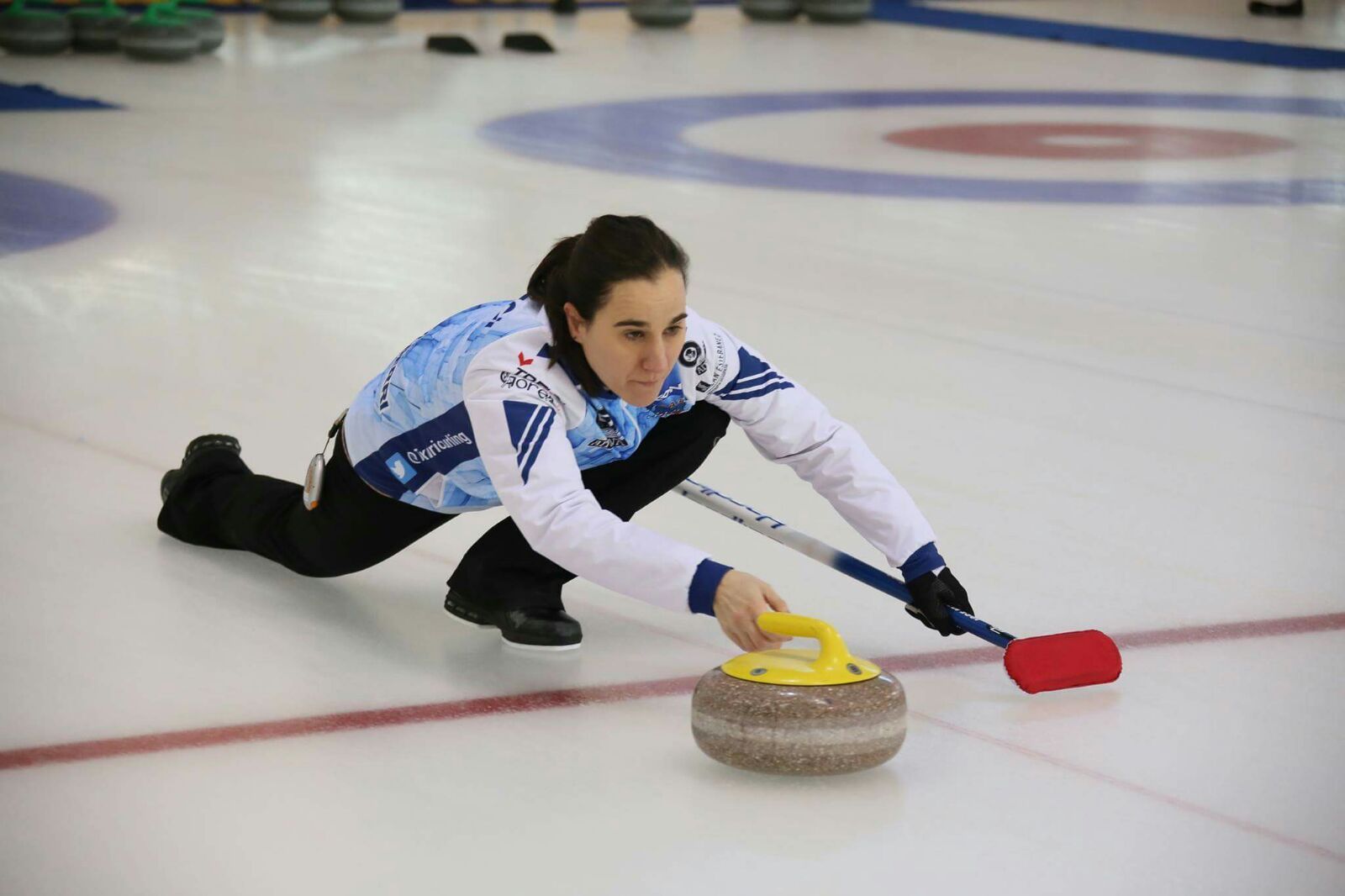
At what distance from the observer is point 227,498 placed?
131 inches

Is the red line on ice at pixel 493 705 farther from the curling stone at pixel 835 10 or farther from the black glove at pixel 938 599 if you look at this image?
the curling stone at pixel 835 10

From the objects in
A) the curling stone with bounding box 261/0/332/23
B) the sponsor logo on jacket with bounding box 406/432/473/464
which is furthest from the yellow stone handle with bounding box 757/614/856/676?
the curling stone with bounding box 261/0/332/23

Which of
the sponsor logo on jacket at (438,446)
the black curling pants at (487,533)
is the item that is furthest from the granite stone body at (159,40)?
the sponsor logo on jacket at (438,446)

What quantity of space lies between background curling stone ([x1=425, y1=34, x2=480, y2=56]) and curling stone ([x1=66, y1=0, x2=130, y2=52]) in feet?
6.17

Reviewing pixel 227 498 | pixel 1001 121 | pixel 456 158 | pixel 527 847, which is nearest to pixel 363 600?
pixel 227 498

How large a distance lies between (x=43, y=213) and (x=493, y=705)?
14.6ft

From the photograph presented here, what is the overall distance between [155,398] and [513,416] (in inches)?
81.6

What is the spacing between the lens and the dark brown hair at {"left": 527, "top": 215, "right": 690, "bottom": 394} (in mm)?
2516

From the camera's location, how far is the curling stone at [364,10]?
13.1m

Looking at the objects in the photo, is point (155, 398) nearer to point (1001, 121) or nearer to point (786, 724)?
point (786, 724)

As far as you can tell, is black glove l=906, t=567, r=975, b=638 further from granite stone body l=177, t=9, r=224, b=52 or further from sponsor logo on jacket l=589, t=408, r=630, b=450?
granite stone body l=177, t=9, r=224, b=52

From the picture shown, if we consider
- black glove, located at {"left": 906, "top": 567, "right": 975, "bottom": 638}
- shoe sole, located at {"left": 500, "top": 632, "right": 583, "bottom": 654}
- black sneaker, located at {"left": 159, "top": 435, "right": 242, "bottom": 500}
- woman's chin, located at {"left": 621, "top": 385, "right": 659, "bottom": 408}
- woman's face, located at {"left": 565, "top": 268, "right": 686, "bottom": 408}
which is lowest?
shoe sole, located at {"left": 500, "top": 632, "right": 583, "bottom": 654}

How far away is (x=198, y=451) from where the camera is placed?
3.46 metres

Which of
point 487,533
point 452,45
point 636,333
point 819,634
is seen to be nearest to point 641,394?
point 636,333
